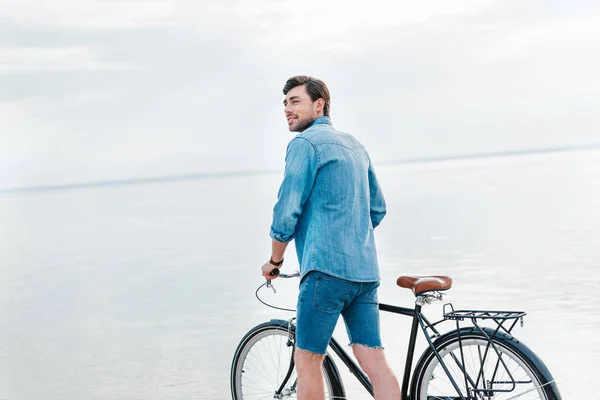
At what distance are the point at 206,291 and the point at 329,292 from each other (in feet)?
18.1

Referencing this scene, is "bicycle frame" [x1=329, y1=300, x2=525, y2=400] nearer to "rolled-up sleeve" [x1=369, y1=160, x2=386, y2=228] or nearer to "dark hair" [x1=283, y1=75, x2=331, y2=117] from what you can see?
"rolled-up sleeve" [x1=369, y1=160, x2=386, y2=228]

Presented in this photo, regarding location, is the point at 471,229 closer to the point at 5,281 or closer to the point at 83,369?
the point at 5,281

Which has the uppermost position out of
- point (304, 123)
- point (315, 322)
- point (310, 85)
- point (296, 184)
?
point (310, 85)

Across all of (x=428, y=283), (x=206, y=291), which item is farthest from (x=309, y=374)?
(x=206, y=291)

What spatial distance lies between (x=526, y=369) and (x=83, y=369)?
3.62 metres

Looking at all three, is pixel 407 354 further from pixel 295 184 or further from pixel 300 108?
pixel 300 108

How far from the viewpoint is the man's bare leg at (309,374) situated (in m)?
3.73

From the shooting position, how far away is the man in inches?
141

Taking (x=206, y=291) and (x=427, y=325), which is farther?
(x=206, y=291)

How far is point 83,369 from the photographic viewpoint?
6176 mm

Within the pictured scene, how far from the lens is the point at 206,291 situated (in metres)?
9.02

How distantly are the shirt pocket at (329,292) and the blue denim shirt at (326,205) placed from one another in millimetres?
38

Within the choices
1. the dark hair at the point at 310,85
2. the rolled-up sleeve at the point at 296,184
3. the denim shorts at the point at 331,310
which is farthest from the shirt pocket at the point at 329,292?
the dark hair at the point at 310,85

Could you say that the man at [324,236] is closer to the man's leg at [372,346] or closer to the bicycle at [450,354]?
the man's leg at [372,346]
